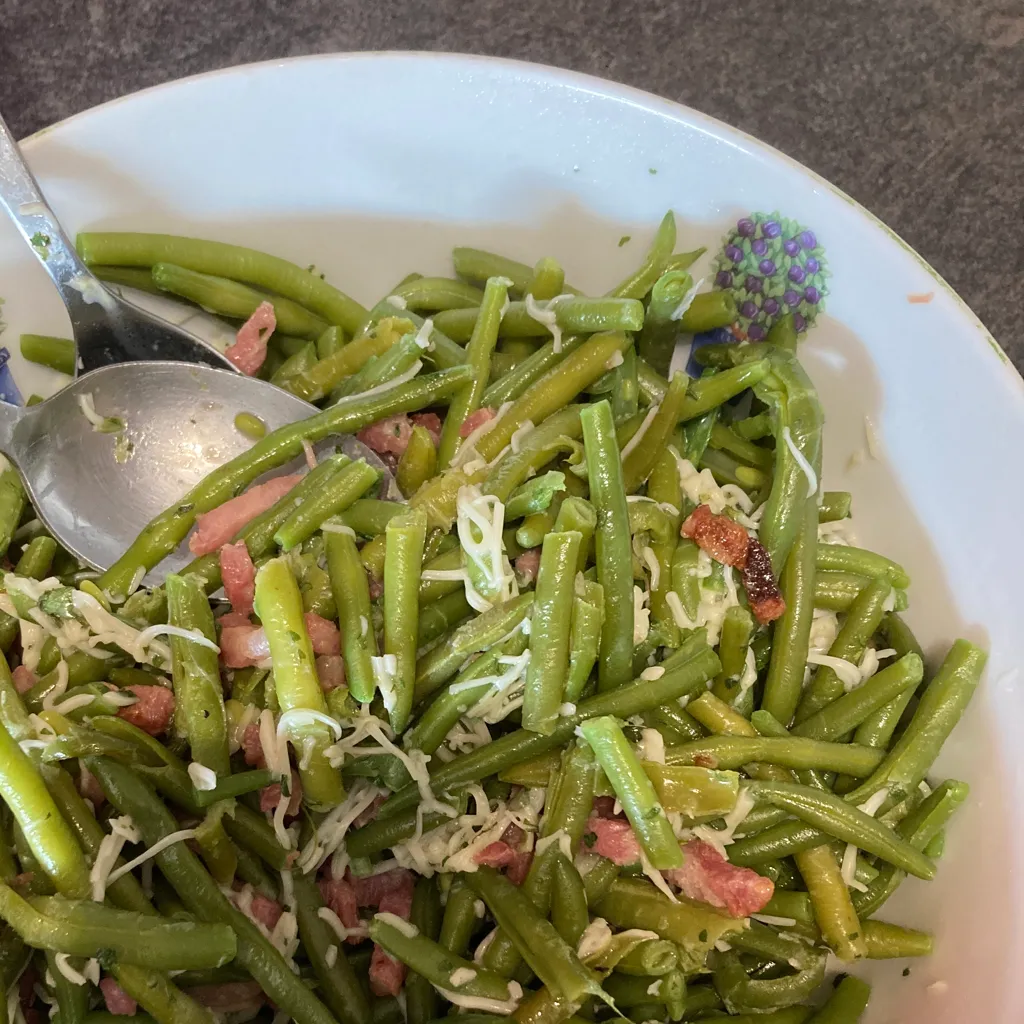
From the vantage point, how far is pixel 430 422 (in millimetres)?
2445

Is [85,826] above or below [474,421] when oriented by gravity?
below

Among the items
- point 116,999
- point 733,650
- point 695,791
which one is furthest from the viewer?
point 733,650

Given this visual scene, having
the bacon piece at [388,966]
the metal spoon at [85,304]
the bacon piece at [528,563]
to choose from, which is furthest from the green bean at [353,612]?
the metal spoon at [85,304]

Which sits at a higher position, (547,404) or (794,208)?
(794,208)

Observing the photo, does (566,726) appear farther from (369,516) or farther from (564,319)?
(564,319)

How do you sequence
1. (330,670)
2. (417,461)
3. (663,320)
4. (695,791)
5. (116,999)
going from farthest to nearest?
1. (663,320)
2. (417,461)
3. (330,670)
4. (695,791)
5. (116,999)

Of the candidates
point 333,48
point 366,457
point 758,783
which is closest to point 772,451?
point 758,783

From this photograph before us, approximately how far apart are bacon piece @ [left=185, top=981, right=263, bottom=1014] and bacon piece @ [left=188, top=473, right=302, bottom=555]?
100 centimetres

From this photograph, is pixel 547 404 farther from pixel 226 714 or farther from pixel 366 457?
pixel 226 714

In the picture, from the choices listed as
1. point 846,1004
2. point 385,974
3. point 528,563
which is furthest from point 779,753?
point 385,974

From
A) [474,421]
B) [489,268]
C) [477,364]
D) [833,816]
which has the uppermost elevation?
[489,268]

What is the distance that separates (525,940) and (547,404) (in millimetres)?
1261

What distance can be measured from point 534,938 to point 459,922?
227 millimetres

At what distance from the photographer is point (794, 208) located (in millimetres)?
2332
